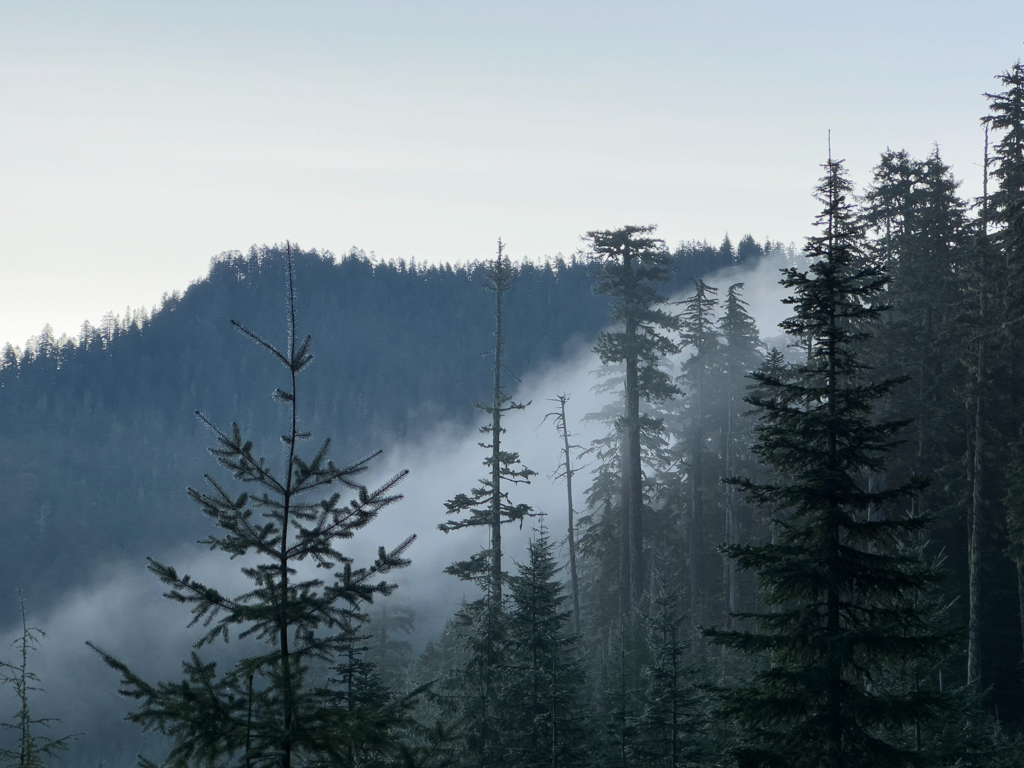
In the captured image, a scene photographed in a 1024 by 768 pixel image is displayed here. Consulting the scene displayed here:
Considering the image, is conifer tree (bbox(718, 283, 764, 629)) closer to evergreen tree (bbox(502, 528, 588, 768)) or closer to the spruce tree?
evergreen tree (bbox(502, 528, 588, 768))

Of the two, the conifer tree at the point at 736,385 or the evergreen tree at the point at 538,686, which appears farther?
the conifer tree at the point at 736,385

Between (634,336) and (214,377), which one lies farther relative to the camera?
(214,377)

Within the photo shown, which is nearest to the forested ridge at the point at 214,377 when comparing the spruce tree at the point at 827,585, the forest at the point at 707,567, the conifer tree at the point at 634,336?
the forest at the point at 707,567

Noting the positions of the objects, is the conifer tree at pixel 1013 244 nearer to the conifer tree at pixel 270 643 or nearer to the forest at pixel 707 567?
the forest at pixel 707 567

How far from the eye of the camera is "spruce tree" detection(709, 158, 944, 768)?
9984mm

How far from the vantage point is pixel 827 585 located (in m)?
10.3

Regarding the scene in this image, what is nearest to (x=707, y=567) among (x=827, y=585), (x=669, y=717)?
(x=669, y=717)

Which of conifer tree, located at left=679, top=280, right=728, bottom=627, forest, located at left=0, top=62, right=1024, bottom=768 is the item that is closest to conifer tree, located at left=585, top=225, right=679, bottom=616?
forest, located at left=0, top=62, right=1024, bottom=768

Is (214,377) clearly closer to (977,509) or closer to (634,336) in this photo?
(634,336)

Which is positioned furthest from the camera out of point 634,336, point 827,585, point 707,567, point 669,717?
point 707,567

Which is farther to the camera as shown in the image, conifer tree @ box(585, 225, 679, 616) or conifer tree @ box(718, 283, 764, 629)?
conifer tree @ box(718, 283, 764, 629)

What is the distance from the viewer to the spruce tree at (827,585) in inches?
393

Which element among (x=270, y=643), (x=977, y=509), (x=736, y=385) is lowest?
(x=977, y=509)

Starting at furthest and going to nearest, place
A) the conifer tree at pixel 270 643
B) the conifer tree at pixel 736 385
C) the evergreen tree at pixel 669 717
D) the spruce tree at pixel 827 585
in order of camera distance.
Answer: the conifer tree at pixel 736 385 < the evergreen tree at pixel 669 717 < the spruce tree at pixel 827 585 < the conifer tree at pixel 270 643
